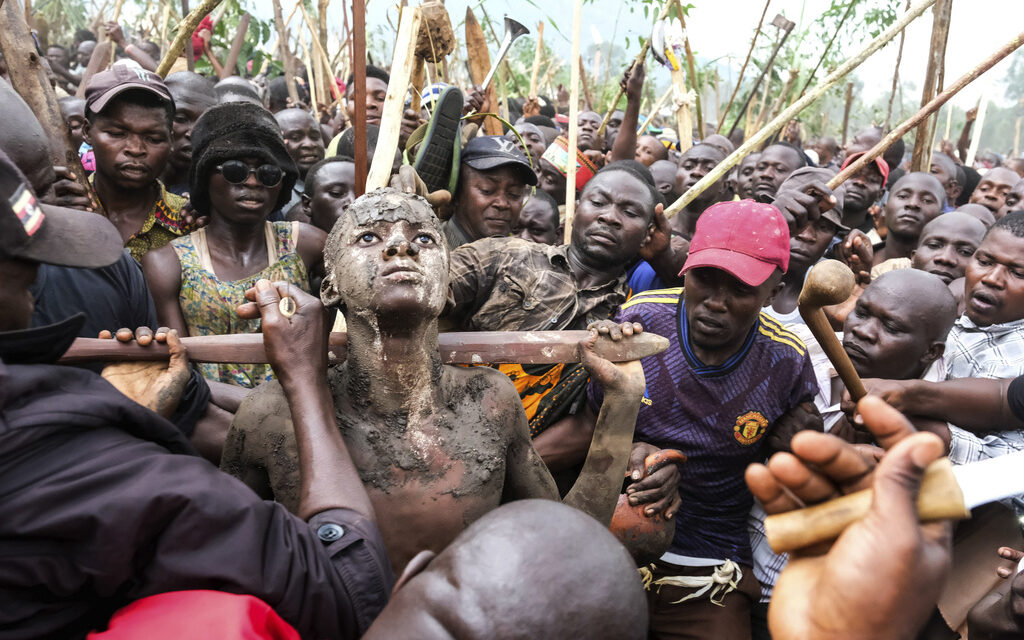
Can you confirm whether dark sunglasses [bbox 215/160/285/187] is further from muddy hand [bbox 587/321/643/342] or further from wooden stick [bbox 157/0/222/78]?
muddy hand [bbox 587/321/643/342]

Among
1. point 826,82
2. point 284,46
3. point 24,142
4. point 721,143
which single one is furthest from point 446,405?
point 284,46

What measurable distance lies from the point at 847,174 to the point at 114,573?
357 cm

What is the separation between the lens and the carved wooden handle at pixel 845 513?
3.25 ft

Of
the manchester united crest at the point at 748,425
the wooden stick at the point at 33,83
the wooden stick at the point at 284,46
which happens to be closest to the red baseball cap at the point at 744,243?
the manchester united crest at the point at 748,425

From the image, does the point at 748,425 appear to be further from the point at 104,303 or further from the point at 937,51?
the point at 937,51

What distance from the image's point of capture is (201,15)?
3086mm

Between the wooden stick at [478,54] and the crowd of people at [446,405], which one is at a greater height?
the wooden stick at [478,54]

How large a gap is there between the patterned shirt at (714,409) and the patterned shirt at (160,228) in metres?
2.14

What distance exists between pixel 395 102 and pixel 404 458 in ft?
4.53

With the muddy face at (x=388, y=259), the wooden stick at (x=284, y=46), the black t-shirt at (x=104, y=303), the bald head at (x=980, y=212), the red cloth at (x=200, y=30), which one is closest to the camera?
the muddy face at (x=388, y=259)

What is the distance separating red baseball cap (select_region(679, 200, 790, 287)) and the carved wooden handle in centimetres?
162

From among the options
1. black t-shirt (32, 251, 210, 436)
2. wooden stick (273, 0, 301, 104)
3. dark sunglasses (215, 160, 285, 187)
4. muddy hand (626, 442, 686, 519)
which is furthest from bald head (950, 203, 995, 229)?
wooden stick (273, 0, 301, 104)

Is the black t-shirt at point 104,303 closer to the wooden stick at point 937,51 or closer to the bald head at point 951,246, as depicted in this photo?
the bald head at point 951,246

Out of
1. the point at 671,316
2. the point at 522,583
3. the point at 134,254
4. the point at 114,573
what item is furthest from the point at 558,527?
the point at 134,254
